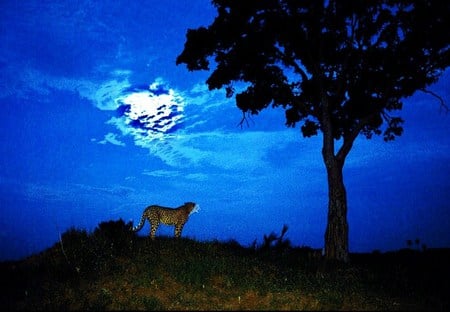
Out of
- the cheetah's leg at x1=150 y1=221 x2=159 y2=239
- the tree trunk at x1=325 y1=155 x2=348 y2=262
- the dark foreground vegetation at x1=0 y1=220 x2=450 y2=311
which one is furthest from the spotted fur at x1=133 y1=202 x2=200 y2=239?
the tree trunk at x1=325 y1=155 x2=348 y2=262

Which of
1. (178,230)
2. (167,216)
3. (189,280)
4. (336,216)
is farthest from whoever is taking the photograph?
(336,216)

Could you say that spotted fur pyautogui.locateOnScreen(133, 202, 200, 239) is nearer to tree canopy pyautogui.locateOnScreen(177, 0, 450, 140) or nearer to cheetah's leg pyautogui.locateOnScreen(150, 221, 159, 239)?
cheetah's leg pyautogui.locateOnScreen(150, 221, 159, 239)

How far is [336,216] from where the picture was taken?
17.9 metres

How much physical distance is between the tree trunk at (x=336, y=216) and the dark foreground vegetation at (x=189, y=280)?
1548 millimetres

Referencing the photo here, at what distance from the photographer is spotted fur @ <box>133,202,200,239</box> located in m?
16.7

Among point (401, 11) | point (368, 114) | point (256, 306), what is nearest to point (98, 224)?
point (256, 306)

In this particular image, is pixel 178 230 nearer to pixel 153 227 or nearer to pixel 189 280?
pixel 153 227

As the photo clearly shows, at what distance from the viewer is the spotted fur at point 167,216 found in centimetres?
1667

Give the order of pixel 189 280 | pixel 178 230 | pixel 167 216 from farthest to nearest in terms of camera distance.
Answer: pixel 178 230, pixel 167 216, pixel 189 280

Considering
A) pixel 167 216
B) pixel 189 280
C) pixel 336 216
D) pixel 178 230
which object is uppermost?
pixel 336 216

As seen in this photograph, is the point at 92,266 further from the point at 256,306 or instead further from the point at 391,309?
the point at 391,309

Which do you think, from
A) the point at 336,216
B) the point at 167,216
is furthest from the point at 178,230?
the point at 336,216

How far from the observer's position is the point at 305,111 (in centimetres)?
2120

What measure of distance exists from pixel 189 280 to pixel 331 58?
1311 cm
